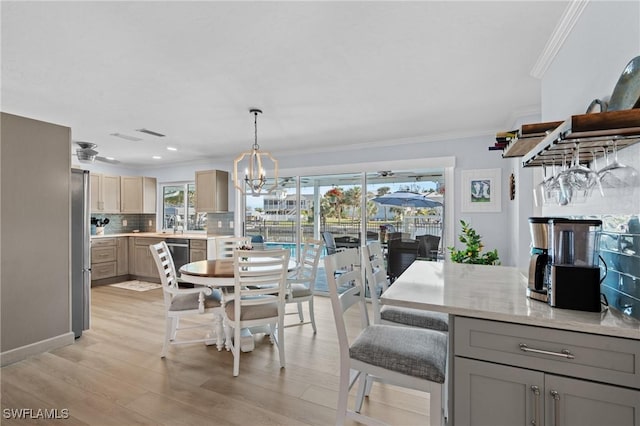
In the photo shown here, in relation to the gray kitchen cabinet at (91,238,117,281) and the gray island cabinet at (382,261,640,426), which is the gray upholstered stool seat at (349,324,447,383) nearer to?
the gray island cabinet at (382,261,640,426)

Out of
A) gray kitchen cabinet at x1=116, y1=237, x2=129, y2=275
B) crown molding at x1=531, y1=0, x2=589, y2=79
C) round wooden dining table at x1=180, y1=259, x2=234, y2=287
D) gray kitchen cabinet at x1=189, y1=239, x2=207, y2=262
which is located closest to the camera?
crown molding at x1=531, y1=0, x2=589, y2=79

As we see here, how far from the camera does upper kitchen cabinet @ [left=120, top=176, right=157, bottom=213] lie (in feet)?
21.4

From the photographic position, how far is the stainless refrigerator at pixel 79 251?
10.6 feet

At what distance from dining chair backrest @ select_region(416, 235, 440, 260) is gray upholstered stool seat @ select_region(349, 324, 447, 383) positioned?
2.97 m

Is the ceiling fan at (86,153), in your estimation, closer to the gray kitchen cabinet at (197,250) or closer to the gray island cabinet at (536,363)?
the gray kitchen cabinet at (197,250)

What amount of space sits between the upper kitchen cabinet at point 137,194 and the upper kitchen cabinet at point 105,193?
0.34 ft

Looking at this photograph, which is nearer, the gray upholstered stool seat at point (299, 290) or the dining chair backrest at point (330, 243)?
the gray upholstered stool seat at point (299, 290)

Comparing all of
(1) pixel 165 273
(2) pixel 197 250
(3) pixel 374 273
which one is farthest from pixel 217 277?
(2) pixel 197 250

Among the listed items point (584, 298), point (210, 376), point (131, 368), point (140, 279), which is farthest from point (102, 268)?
point (584, 298)

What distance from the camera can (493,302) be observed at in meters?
1.35

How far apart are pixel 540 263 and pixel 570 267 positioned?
0.45ft

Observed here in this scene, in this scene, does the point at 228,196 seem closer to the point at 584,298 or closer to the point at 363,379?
the point at 363,379

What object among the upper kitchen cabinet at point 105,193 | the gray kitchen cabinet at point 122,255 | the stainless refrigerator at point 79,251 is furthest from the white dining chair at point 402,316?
the upper kitchen cabinet at point 105,193

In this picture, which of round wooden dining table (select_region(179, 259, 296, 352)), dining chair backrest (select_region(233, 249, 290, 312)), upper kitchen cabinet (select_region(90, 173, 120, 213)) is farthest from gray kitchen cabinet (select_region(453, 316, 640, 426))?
upper kitchen cabinet (select_region(90, 173, 120, 213))
